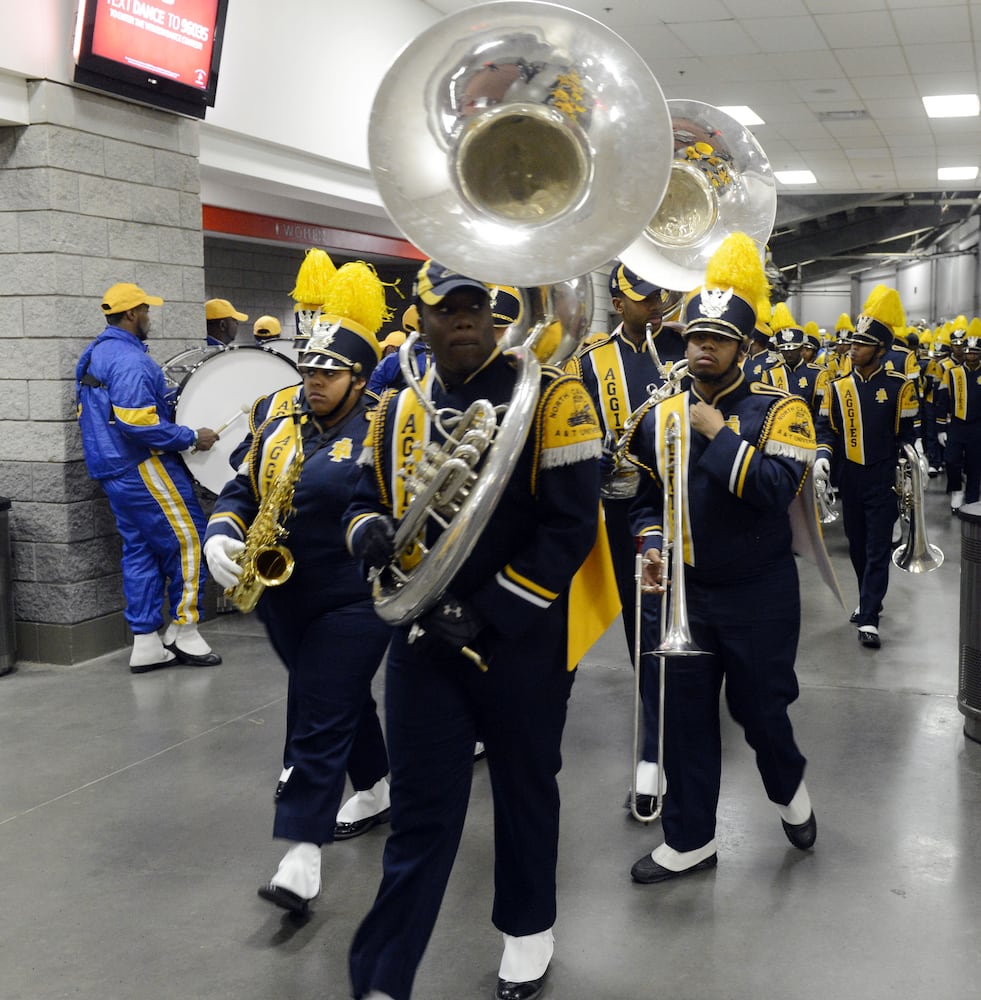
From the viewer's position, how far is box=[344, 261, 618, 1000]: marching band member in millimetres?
2506

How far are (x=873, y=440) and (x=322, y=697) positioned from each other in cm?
419

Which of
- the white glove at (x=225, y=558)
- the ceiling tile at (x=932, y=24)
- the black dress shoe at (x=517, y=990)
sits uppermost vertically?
the ceiling tile at (x=932, y=24)

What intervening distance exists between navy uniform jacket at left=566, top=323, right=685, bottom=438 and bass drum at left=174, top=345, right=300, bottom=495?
2.02 metres

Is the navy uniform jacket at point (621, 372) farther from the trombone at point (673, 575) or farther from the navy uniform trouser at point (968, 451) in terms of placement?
the navy uniform trouser at point (968, 451)

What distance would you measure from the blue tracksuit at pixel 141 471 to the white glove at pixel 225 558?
2556 millimetres

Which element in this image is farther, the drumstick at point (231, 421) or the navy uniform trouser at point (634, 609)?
A: the drumstick at point (231, 421)

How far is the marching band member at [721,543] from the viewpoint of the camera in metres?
3.26

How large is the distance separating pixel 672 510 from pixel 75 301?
147 inches

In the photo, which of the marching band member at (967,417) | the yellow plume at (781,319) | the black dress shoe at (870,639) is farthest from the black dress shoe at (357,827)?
the marching band member at (967,417)

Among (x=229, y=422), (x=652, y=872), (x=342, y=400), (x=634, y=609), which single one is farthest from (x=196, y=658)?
(x=652, y=872)

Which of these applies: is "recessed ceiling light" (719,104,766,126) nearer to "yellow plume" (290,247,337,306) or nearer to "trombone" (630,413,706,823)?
"yellow plume" (290,247,337,306)

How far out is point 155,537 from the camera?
5.84 m

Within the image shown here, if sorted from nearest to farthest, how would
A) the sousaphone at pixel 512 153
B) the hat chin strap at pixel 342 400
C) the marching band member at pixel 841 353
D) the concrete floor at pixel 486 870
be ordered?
1. the sousaphone at pixel 512 153
2. the concrete floor at pixel 486 870
3. the hat chin strap at pixel 342 400
4. the marching band member at pixel 841 353

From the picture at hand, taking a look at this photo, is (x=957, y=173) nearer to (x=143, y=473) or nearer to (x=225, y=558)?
(x=143, y=473)
